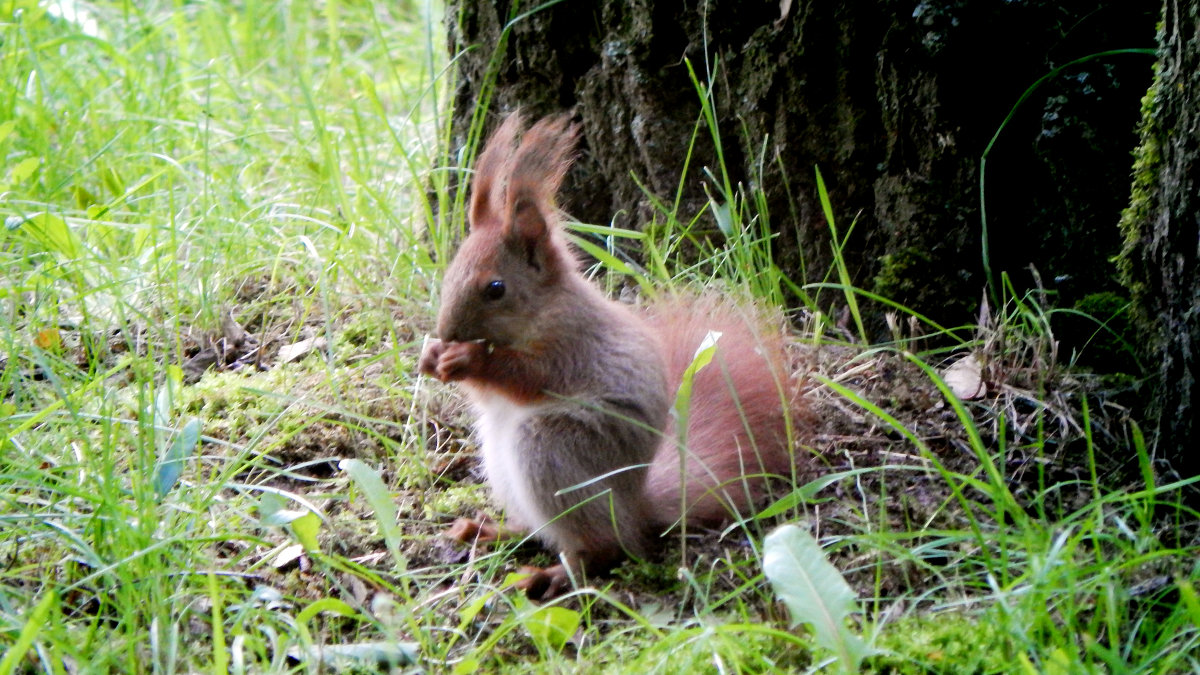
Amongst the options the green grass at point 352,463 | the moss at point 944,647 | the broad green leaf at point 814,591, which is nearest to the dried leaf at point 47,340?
the green grass at point 352,463

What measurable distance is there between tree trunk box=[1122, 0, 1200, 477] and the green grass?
11 cm

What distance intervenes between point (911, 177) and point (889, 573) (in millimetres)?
919

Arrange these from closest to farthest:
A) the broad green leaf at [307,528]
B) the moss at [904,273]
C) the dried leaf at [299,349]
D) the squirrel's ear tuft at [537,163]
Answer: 1. the broad green leaf at [307,528]
2. the squirrel's ear tuft at [537,163]
3. the moss at [904,273]
4. the dried leaf at [299,349]

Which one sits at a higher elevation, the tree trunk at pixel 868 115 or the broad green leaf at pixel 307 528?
the tree trunk at pixel 868 115

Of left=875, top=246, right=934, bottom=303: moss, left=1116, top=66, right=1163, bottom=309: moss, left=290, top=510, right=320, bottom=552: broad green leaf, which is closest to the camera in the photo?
left=290, top=510, right=320, bottom=552: broad green leaf

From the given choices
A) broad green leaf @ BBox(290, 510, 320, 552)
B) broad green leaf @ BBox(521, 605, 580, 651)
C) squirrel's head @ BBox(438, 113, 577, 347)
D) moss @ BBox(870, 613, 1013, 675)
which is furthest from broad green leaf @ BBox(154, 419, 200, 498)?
moss @ BBox(870, 613, 1013, 675)

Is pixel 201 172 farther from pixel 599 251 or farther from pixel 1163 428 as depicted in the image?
pixel 1163 428

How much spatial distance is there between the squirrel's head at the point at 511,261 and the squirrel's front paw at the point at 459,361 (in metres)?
0.03

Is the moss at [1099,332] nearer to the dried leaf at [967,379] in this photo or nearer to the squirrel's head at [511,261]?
the dried leaf at [967,379]

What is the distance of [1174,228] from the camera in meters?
1.82

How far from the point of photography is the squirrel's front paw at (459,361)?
2045 mm

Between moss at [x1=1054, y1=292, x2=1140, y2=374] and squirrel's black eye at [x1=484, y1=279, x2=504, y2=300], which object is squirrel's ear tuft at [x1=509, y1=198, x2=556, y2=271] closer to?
squirrel's black eye at [x1=484, y1=279, x2=504, y2=300]

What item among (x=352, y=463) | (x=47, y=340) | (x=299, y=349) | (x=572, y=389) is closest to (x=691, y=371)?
(x=572, y=389)

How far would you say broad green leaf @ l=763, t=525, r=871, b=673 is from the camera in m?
1.43
